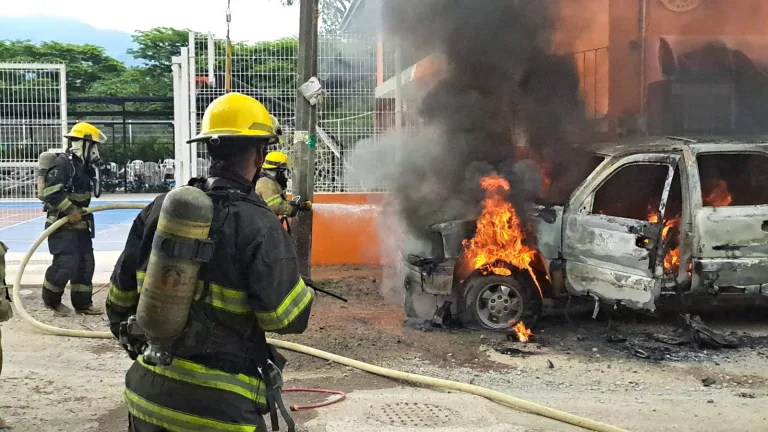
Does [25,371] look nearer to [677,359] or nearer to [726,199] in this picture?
[677,359]

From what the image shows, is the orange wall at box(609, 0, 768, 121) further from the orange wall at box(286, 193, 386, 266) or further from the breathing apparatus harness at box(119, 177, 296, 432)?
the breathing apparatus harness at box(119, 177, 296, 432)

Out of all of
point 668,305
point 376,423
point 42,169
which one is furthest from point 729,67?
point 42,169

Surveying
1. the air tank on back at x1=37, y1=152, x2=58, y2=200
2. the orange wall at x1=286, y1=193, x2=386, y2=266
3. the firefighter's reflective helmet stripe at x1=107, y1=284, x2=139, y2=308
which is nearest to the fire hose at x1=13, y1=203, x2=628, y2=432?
the air tank on back at x1=37, y1=152, x2=58, y2=200

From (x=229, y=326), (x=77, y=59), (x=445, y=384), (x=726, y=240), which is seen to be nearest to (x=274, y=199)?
(x=445, y=384)

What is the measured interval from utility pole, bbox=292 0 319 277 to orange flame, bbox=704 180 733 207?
4253mm

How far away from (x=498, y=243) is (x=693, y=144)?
1912 mm

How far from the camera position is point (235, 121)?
8.30ft

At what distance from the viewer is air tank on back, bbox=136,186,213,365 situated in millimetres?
2176

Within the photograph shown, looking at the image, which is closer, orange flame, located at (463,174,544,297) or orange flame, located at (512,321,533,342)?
orange flame, located at (512,321,533,342)

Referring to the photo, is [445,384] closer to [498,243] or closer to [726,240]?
[498,243]

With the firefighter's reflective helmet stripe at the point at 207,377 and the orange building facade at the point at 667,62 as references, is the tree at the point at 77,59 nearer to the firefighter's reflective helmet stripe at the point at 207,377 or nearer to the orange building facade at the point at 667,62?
the orange building facade at the point at 667,62

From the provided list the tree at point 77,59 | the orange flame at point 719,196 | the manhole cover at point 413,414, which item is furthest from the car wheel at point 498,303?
the tree at point 77,59

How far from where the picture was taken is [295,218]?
330 inches

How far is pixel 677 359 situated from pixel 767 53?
616 cm
